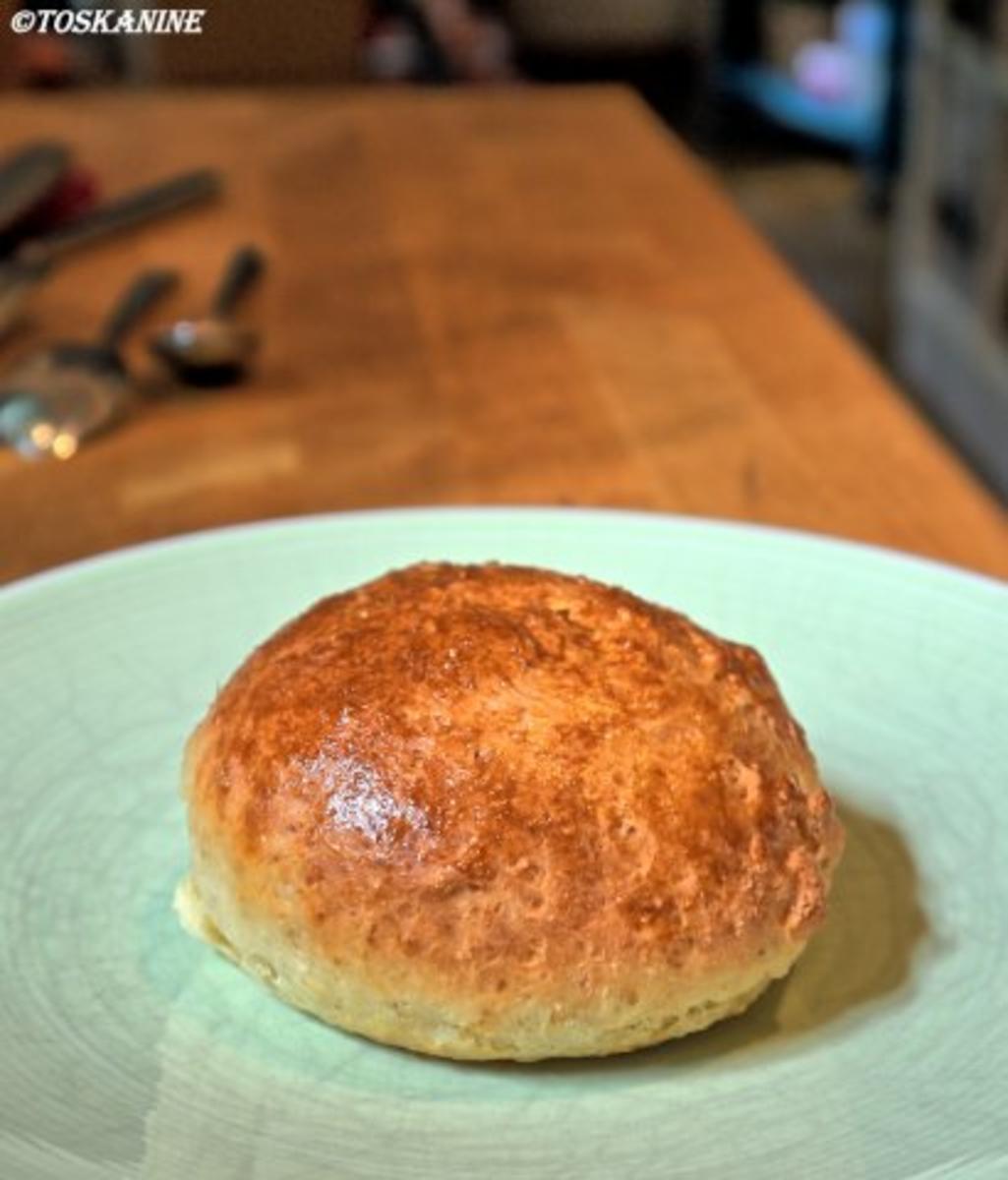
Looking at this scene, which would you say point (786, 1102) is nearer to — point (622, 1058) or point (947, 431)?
point (622, 1058)

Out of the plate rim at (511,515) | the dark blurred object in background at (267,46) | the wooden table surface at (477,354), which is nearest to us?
the plate rim at (511,515)

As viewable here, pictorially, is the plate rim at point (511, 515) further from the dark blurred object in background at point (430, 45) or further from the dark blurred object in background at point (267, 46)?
the dark blurred object in background at point (430, 45)

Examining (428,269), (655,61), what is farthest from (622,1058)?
(655,61)

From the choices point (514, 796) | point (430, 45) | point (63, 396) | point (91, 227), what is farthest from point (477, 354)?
point (430, 45)

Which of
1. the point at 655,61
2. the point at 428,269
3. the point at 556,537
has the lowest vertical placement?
the point at 655,61

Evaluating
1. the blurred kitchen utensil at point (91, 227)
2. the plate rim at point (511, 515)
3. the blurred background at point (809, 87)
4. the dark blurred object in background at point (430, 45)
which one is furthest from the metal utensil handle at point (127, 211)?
the dark blurred object in background at point (430, 45)

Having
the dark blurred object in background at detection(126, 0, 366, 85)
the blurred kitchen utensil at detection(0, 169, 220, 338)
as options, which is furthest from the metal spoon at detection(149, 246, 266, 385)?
the dark blurred object in background at detection(126, 0, 366, 85)
